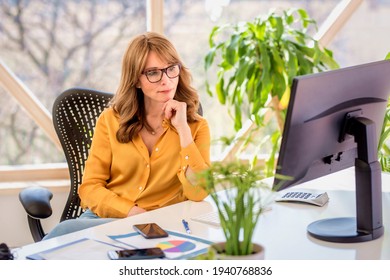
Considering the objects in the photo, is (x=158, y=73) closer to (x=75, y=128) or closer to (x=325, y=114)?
(x=75, y=128)

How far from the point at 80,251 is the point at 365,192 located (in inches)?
35.4

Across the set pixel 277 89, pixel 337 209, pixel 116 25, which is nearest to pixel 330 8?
pixel 277 89

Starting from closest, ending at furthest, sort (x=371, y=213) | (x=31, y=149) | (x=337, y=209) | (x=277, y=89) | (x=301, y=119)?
(x=301, y=119), (x=371, y=213), (x=337, y=209), (x=277, y=89), (x=31, y=149)

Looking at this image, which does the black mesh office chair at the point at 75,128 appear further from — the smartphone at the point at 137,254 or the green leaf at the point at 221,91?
the smartphone at the point at 137,254

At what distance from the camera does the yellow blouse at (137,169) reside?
2.99m

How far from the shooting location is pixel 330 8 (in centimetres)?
470

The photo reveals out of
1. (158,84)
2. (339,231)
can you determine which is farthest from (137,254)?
(158,84)

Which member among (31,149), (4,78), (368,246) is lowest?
(368,246)

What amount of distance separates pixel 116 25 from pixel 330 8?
1404mm

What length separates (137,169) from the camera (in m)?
3.02

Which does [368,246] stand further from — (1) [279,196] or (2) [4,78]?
(2) [4,78]

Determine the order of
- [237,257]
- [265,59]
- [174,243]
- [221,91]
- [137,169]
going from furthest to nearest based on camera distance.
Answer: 1. [221,91]
2. [265,59]
3. [137,169]
4. [174,243]
5. [237,257]

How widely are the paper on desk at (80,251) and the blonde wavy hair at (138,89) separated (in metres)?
0.90

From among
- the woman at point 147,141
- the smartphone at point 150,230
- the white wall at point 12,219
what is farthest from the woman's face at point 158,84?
the white wall at point 12,219
